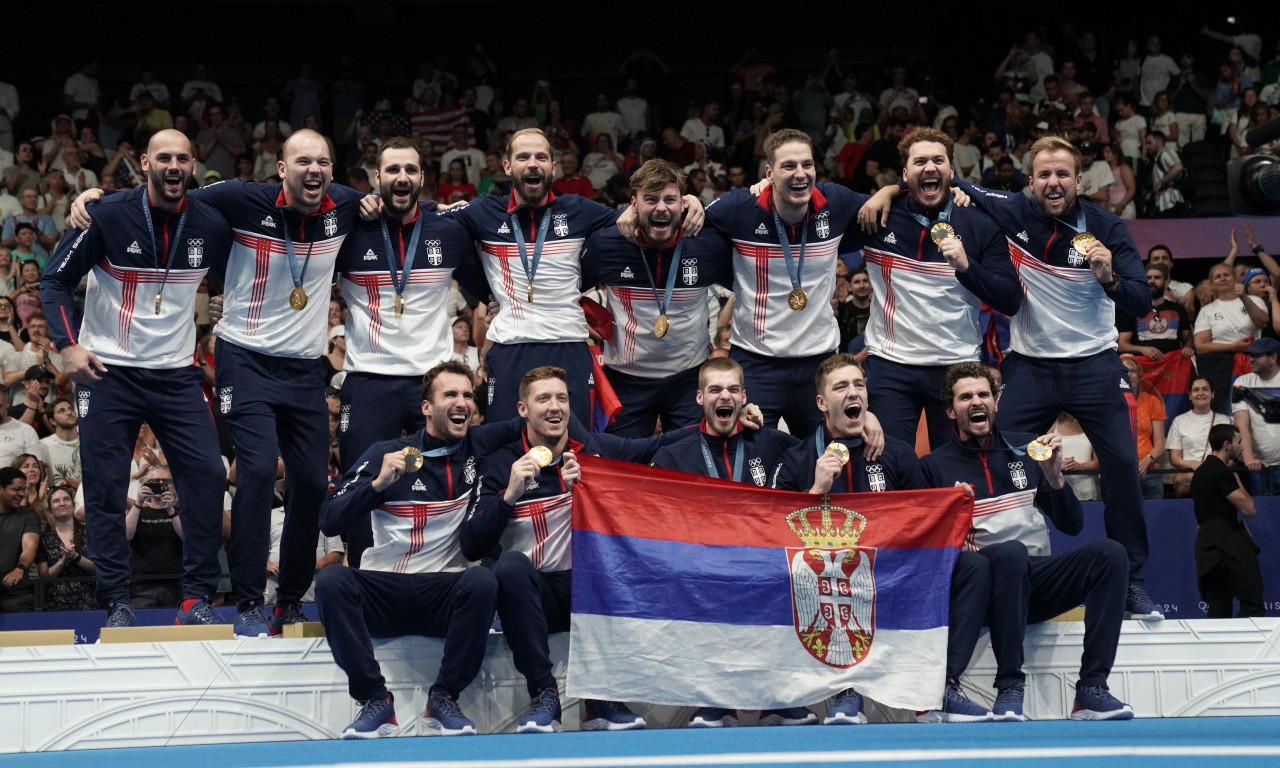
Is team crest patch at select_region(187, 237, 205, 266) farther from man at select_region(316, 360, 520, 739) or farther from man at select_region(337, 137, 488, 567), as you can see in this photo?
man at select_region(316, 360, 520, 739)

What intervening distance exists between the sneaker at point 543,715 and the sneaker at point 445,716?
252 millimetres

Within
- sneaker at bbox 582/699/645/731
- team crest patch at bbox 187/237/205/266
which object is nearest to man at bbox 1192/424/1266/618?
sneaker at bbox 582/699/645/731

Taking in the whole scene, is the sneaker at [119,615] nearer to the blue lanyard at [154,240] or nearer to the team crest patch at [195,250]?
the blue lanyard at [154,240]

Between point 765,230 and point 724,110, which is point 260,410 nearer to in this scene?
point 765,230

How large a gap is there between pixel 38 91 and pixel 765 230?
593 inches

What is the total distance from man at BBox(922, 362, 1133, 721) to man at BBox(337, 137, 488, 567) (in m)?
2.81

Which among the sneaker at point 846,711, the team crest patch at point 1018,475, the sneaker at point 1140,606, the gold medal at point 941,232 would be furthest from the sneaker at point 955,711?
the gold medal at point 941,232

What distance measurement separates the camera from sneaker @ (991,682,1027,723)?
6258 mm

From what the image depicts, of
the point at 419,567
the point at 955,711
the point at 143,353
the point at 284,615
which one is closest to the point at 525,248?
the point at 419,567

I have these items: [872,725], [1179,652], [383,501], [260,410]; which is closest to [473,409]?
[383,501]

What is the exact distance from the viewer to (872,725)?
6.16 meters

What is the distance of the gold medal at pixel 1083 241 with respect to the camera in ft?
23.5

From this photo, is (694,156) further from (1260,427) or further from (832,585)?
(832,585)

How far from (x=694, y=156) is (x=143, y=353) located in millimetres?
9912
